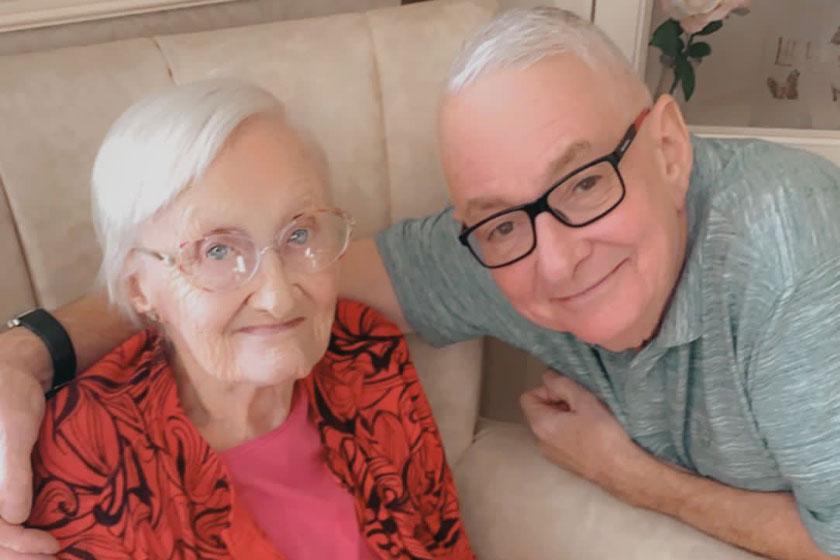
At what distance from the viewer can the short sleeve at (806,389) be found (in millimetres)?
1134

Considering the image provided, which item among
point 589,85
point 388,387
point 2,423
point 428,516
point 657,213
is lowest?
point 428,516

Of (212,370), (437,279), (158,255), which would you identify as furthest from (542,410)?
(158,255)

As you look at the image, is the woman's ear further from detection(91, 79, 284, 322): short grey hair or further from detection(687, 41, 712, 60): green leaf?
detection(687, 41, 712, 60): green leaf

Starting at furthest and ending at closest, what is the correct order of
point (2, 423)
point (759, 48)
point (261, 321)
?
point (759, 48), point (261, 321), point (2, 423)

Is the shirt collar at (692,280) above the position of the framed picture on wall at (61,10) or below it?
below

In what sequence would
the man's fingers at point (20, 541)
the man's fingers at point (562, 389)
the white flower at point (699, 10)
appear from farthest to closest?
the white flower at point (699, 10), the man's fingers at point (562, 389), the man's fingers at point (20, 541)

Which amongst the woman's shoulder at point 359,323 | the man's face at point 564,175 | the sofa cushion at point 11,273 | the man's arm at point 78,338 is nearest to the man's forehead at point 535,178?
the man's face at point 564,175

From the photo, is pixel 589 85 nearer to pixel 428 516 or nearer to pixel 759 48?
pixel 428 516

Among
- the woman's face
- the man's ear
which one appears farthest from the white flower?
the woman's face

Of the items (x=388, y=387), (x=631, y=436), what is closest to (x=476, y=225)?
(x=388, y=387)

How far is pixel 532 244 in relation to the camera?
47.8 inches

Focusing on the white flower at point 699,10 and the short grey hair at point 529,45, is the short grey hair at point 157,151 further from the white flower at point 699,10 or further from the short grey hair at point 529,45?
the white flower at point 699,10

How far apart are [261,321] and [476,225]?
0.31 meters

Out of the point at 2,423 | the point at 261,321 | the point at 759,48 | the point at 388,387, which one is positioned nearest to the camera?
the point at 2,423
